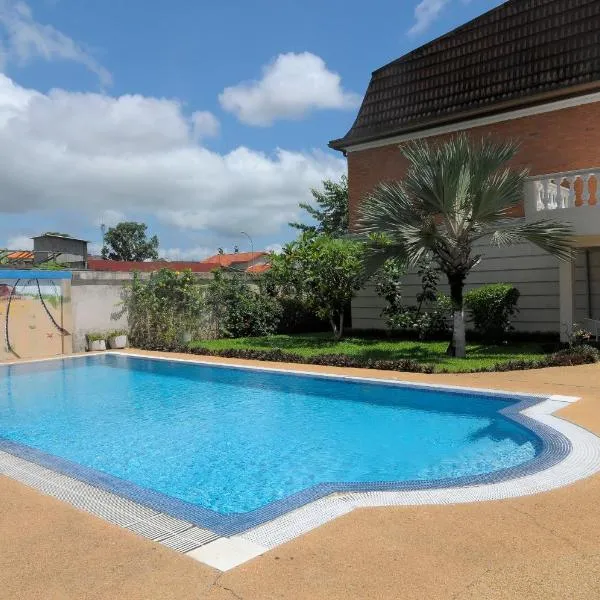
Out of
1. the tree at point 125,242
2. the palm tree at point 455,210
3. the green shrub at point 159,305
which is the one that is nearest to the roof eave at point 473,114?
the palm tree at point 455,210

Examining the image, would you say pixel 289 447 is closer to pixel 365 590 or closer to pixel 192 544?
pixel 192 544

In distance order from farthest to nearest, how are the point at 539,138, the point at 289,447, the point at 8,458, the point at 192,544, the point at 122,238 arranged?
the point at 122,238 < the point at 539,138 < the point at 289,447 < the point at 8,458 < the point at 192,544

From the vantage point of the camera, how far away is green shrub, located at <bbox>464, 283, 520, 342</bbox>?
550 inches

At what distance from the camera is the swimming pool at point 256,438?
562 centimetres

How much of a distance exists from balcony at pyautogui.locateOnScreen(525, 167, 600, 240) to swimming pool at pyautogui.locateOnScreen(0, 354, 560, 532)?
16.9ft

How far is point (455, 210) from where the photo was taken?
11633 millimetres

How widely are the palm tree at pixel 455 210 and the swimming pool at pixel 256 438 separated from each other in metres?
3.28

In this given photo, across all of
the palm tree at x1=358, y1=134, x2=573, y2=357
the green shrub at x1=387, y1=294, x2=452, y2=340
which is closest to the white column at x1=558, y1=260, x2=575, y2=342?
the palm tree at x1=358, y1=134, x2=573, y2=357

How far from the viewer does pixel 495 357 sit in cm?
1226

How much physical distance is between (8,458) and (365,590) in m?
4.83

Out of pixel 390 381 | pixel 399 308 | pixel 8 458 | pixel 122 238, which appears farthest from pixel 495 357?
pixel 122 238

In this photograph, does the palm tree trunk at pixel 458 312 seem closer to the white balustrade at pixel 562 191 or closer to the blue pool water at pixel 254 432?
the white balustrade at pixel 562 191

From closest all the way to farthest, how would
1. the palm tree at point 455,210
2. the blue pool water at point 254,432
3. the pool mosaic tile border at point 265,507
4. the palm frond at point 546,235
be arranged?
1. the pool mosaic tile border at point 265,507
2. the blue pool water at point 254,432
3. the palm tree at point 455,210
4. the palm frond at point 546,235

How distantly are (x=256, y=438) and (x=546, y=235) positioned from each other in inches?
293
